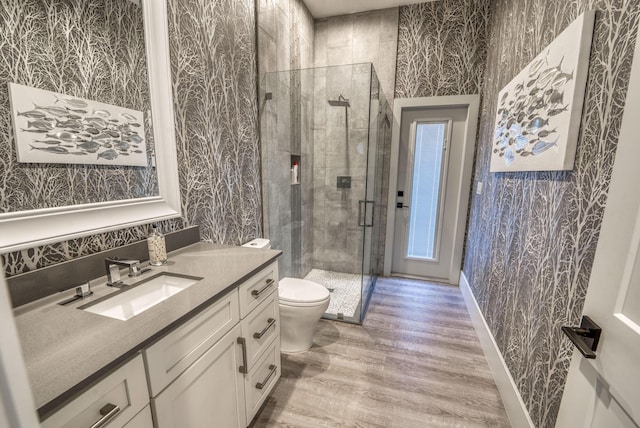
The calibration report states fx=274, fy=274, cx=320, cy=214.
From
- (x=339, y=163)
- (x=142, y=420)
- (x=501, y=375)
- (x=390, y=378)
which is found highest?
(x=339, y=163)

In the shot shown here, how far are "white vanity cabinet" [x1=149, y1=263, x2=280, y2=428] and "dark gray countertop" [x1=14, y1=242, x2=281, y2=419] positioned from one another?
0.18 feet

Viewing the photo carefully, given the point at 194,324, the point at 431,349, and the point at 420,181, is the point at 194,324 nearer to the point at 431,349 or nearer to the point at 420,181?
the point at 431,349

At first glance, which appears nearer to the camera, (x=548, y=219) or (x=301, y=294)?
→ (x=548, y=219)

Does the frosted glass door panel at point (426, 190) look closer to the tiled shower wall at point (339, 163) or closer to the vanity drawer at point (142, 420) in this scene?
the tiled shower wall at point (339, 163)

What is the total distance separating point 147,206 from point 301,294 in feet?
3.73

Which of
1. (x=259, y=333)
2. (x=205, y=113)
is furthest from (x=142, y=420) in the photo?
(x=205, y=113)

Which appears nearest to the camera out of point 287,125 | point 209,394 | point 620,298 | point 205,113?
point 620,298

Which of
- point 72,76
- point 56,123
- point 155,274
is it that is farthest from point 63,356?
point 72,76

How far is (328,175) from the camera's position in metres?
3.09

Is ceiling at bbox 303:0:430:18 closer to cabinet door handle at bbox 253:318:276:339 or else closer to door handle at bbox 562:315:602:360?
cabinet door handle at bbox 253:318:276:339

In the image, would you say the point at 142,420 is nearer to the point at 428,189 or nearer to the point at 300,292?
the point at 300,292

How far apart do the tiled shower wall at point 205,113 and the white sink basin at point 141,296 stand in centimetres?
23

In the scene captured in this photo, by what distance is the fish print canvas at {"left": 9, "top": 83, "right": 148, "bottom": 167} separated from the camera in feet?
3.04

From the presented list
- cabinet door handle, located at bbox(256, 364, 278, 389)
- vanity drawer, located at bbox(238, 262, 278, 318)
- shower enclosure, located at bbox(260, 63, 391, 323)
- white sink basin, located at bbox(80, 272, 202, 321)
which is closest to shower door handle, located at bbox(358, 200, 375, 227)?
shower enclosure, located at bbox(260, 63, 391, 323)
